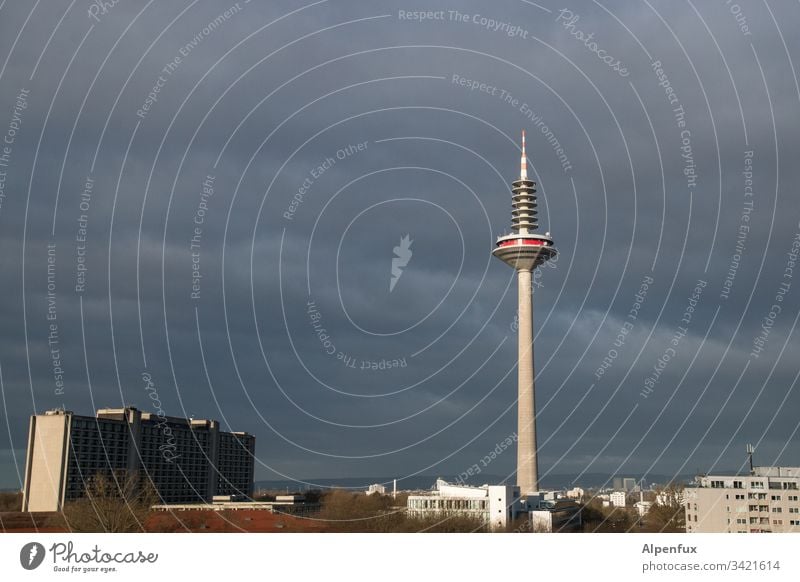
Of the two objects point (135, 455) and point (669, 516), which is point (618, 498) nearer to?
point (669, 516)

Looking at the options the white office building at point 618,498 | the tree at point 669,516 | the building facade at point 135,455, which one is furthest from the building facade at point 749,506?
the white office building at point 618,498

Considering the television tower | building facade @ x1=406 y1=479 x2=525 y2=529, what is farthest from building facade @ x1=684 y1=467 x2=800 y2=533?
the television tower

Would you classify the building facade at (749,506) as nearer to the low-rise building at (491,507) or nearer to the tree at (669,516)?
the tree at (669,516)

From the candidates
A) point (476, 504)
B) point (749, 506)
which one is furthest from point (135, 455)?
point (749, 506)

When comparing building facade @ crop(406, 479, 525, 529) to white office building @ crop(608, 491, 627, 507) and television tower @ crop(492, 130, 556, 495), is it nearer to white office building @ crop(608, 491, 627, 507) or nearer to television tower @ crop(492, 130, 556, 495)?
television tower @ crop(492, 130, 556, 495)

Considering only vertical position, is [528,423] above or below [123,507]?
above

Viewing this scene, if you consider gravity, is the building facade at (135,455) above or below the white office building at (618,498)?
above
